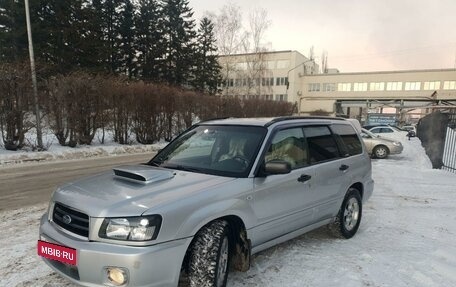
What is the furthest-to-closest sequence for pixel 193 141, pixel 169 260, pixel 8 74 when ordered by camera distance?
pixel 8 74 < pixel 193 141 < pixel 169 260

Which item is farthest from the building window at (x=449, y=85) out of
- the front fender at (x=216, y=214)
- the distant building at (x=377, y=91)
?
A: the front fender at (x=216, y=214)

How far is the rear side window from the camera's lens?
5367 mm

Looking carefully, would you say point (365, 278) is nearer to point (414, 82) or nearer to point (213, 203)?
point (213, 203)

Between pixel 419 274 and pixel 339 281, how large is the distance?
3.34ft

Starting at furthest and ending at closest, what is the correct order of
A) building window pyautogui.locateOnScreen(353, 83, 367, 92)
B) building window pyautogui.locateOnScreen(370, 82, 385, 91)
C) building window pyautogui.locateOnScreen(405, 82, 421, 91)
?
1. building window pyautogui.locateOnScreen(353, 83, 367, 92)
2. building window pyautogui.locateOnScreen(370, 82, 385, 91)
3. building window pyautogui.locateOnScreen(405, 82, 421, 91)

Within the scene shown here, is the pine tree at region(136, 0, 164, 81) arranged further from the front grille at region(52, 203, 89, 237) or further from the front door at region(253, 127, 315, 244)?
the front grille at region(52, 203, 89, 237)

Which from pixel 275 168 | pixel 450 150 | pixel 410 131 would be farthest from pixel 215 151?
pixel 410 131

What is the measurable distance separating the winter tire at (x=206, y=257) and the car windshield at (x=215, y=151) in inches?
27.0

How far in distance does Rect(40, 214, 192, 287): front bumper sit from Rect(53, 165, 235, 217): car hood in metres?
0.27

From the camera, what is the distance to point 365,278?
3969 millimetres

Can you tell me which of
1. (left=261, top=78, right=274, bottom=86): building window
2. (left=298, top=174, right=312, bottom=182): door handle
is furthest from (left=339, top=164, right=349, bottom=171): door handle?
(left=261, top=78, right=274, bottom=86): building window

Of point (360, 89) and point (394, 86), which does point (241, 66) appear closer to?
point (360, 89)

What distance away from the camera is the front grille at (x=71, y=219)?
297cm

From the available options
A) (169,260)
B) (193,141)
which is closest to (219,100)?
(193,141)
